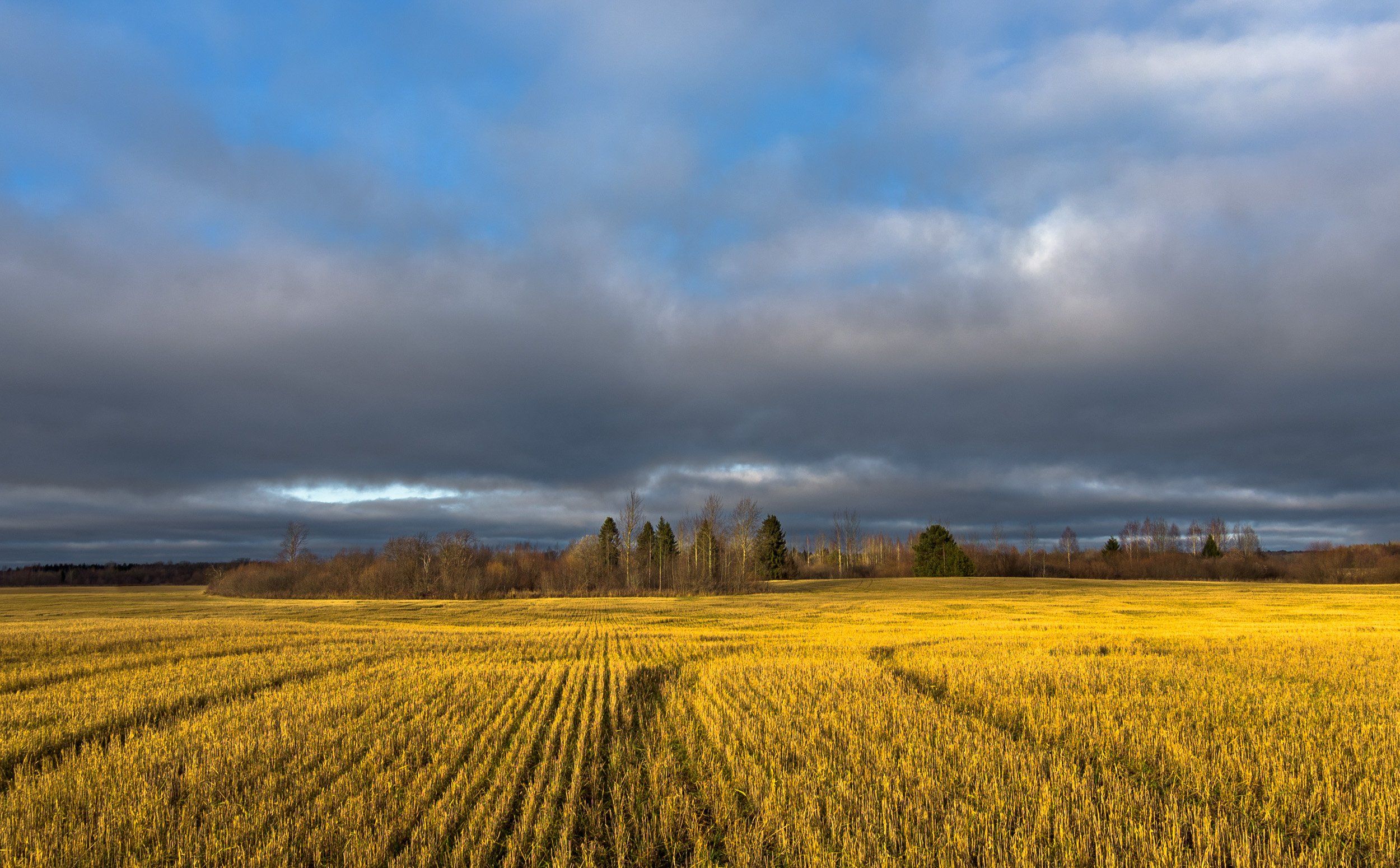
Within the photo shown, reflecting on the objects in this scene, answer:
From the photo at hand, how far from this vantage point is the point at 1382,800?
7.76m

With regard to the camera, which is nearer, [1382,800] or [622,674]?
[1382,800]

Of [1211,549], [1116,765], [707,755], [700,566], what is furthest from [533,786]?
[1211,549]

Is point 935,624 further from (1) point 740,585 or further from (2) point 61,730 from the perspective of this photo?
(1) point 740,585

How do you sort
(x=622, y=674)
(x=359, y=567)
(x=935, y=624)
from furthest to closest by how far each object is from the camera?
(x=359, y=567), (x=935, y=624), (x=622, y=674)

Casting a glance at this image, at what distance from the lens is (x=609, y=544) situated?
126312 mm

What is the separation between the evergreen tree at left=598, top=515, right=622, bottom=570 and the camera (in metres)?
123

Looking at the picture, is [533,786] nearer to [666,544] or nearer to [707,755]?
[707,755]

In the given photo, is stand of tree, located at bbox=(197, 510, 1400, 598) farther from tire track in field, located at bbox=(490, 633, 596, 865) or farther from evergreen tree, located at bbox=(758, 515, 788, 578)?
tire track in field, located at bbox=(490, 633, 596, 865)

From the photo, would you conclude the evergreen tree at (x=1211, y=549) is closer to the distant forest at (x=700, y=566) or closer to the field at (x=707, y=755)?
the distant forest at (x=700, y=566)

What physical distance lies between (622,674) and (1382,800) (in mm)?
15000

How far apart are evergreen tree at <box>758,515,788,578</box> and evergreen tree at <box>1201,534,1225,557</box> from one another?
87743mm

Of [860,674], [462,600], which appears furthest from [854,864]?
[462,600]

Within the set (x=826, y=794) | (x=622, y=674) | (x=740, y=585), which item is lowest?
(x=740, y=585)

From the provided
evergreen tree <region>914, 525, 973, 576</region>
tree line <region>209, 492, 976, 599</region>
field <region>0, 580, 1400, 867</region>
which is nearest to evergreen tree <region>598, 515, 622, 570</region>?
tree line <region>209, 492, 976, 599</region>
